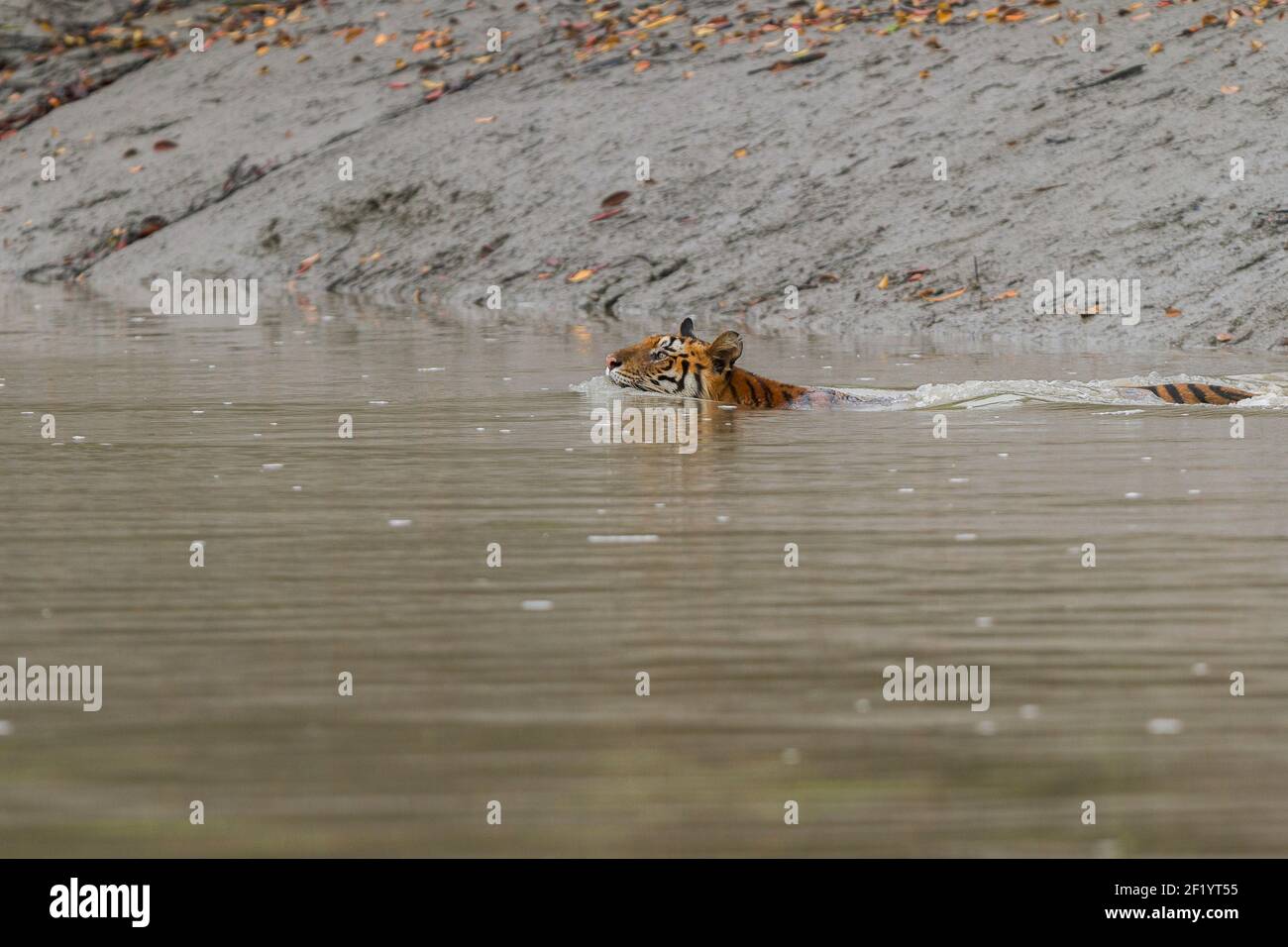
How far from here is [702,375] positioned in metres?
13.2

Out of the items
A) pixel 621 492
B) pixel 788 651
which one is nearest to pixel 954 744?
pixel 788 651

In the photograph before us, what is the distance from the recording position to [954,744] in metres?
5.09

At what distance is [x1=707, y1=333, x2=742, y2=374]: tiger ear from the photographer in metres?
13.0

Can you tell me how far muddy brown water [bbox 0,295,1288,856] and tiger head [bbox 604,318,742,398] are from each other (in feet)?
5.00

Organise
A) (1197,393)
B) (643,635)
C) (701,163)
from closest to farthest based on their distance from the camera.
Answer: (643,635), (1197,393), (701,163)

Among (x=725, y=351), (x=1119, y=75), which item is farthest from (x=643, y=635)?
(x=1119, y=75)

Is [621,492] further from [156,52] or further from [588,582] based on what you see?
[156,52]

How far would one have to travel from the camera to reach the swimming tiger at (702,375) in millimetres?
12898

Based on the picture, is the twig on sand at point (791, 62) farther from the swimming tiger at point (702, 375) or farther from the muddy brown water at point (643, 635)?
the muddy brown water at point (643, 635)

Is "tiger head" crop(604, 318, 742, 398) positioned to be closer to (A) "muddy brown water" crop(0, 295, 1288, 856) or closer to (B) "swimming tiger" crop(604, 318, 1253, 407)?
(B) "swimming tiger" crop(604, 318, 1253, 407)

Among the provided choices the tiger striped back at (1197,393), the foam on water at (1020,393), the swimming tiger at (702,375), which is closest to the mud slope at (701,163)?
the foam on water at (1020,393)

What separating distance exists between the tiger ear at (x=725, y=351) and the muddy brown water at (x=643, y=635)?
54.9 inches

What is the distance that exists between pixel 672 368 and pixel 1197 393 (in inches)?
113

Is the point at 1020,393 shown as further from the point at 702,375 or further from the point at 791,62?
the point at 791,62
